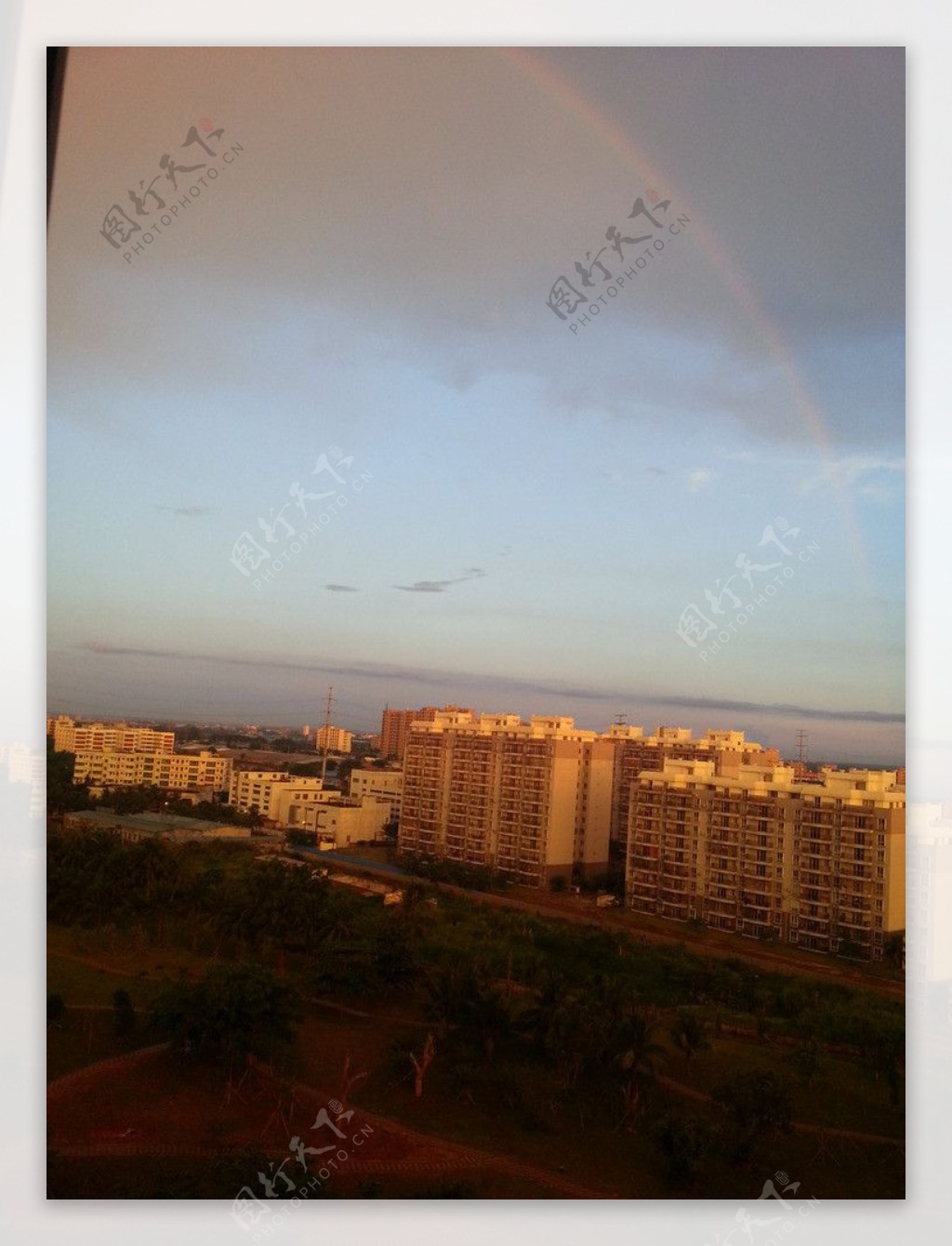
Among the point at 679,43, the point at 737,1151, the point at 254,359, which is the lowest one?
the point at 737,1151

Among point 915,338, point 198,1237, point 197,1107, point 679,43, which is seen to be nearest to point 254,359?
point 679,43

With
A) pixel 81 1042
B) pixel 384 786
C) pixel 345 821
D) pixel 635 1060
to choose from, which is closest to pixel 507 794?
pixel 384 786

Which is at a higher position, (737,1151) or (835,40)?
(835,40)

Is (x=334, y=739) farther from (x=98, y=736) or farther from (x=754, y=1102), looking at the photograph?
(x=754, y=1102)

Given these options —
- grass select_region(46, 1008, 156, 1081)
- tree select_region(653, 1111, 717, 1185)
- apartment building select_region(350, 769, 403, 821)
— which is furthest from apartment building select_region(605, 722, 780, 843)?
grass select_region(46, 1008, 156, 1081)

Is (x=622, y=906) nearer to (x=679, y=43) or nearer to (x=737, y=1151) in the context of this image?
(x=737, y=1151)

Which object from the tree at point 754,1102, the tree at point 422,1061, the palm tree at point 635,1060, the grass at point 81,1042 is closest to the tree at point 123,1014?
the grass at point 81,1042
